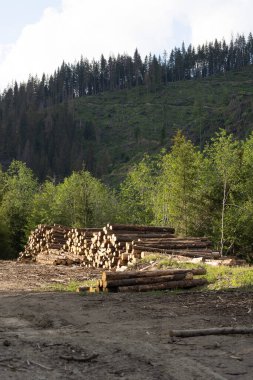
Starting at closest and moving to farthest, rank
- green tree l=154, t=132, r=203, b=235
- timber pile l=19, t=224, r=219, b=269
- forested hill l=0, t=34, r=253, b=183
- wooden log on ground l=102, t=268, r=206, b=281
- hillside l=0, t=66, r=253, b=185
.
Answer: wooden log on ground l=102, t=268, r=206, b=281 → timber pile l=19, t=224, r=219, b=269 → green tree l=154, t=132, r=203, b=235 → hillside l=0, t=66, r=253, b=185 → forested hill l=0, t=34, r=253, b=183

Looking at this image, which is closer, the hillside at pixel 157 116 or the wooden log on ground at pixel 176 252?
the wooden log on ground at pixel 176 252

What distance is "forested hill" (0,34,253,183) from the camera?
11875 cm

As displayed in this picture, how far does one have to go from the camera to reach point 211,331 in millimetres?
7316

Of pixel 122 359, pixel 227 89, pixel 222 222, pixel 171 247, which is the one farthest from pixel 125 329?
pixel 227 89

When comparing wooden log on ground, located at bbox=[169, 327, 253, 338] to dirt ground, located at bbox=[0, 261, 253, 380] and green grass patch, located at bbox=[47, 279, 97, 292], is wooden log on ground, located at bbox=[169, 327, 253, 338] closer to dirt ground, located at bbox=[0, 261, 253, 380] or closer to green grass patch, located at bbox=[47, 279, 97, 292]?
dirt ground, located at bbox=[0, 261, 253, 380]

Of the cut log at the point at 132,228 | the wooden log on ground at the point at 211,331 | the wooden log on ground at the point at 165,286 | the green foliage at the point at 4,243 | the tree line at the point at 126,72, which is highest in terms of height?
the tree line at the point at 126,72

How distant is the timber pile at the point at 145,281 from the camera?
12375 millimetres

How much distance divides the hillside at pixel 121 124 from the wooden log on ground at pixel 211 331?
97.5 m

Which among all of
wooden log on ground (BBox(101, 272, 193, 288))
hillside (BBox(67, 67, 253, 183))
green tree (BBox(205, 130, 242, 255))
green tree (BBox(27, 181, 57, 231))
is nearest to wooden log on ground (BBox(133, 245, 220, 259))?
wooden log on ground (BBox(101, 272, 193, 288))

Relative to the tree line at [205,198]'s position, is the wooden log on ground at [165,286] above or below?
below

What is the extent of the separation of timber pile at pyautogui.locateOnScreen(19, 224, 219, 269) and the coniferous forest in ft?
36.6

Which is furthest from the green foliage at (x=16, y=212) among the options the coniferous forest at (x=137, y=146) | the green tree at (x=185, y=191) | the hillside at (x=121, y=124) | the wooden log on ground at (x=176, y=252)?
the hillside at (x=121, y=124)

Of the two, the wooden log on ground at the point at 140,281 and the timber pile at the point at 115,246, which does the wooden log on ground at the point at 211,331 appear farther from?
the timber pile at the point at 115,246

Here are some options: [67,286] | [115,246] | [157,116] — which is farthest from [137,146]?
[67,286]
